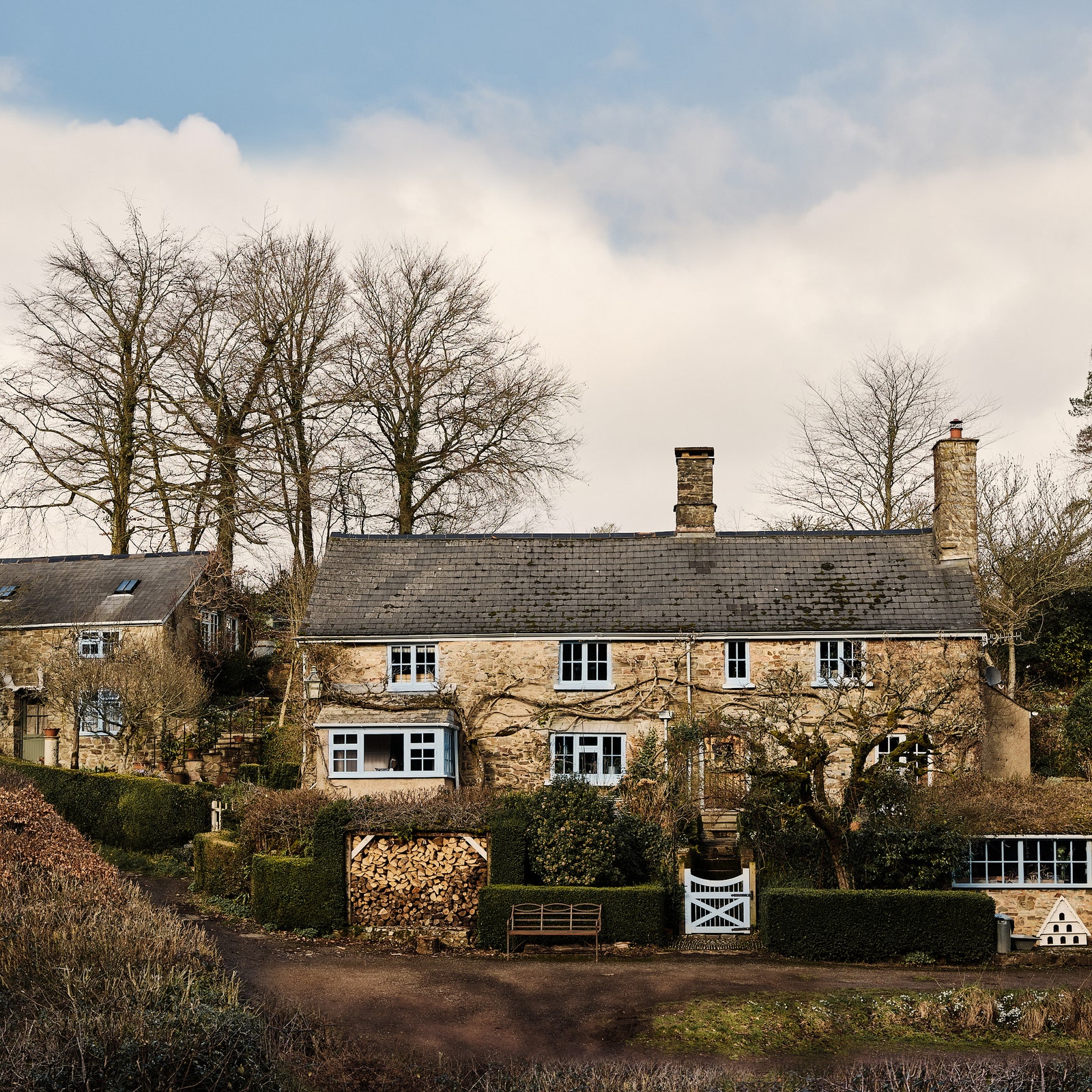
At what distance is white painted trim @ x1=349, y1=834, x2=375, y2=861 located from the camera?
68.1 ft

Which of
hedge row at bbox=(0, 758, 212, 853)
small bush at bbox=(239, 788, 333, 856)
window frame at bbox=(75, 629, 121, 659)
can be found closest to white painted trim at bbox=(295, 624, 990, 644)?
hedge row at bbox=(0, 758, 212, 853)

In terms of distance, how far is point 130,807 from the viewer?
26.3 meters

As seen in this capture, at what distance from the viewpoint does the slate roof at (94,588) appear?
109 ft

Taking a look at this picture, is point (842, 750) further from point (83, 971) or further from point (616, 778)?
point (83, 971)

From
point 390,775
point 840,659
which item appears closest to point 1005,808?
point 840,659

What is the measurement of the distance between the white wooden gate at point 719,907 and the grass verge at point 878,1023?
169 inches

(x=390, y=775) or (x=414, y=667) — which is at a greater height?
(x=414, y=667)

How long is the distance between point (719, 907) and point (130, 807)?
45.5 feet

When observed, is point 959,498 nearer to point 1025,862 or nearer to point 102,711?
point 1025,862

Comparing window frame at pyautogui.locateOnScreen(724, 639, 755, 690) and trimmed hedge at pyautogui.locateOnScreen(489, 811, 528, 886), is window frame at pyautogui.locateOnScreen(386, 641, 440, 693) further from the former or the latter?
trimmed hedge at pyautogui.locateOnScreen(489, 811, 528, 886)

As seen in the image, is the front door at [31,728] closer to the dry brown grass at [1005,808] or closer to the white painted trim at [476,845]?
the white painted trim at [476,845]

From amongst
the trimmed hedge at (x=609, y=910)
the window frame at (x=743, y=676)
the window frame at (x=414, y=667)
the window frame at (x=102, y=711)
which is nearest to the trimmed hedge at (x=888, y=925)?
the trimmed hedge at (x=609, y=910)

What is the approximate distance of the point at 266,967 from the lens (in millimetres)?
17969

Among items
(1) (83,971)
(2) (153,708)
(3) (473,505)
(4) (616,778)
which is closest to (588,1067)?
(1) (83,971)
